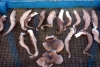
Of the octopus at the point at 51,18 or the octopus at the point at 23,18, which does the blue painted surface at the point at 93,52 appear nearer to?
the octopus at the point at 51,18

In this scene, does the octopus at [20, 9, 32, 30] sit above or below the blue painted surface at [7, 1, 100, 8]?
below

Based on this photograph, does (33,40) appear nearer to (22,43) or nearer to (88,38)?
(22,43)

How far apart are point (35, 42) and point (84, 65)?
23.2 inches

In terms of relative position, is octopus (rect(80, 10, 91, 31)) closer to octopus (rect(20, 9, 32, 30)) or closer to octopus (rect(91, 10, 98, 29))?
octopus (rect(91, 10, 98, 29))

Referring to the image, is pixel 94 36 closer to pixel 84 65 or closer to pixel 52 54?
pixel 84 65

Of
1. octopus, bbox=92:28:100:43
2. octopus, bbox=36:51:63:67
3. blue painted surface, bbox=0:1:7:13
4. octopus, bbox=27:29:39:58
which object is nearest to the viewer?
octopus, bbox=36:51:63:67

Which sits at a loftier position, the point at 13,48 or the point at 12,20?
the point at 12,20

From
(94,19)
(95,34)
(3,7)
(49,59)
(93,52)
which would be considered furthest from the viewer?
(3,7)

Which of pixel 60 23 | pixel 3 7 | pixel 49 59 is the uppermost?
pixel 3 7

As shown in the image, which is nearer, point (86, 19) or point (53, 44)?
point (53, 44)

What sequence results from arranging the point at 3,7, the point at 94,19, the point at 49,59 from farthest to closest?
the point at 3,7, the point at 94,19, the point at 49,59

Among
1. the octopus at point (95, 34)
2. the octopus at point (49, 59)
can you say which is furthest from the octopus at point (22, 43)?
the octopus at point (95, 34)

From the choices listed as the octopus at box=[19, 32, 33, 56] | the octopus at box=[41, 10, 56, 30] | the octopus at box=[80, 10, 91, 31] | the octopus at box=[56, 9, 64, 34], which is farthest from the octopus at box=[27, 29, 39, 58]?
the octopus at box=[80, 10, 91, 31]

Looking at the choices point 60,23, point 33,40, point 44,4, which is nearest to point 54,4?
point 44,4
